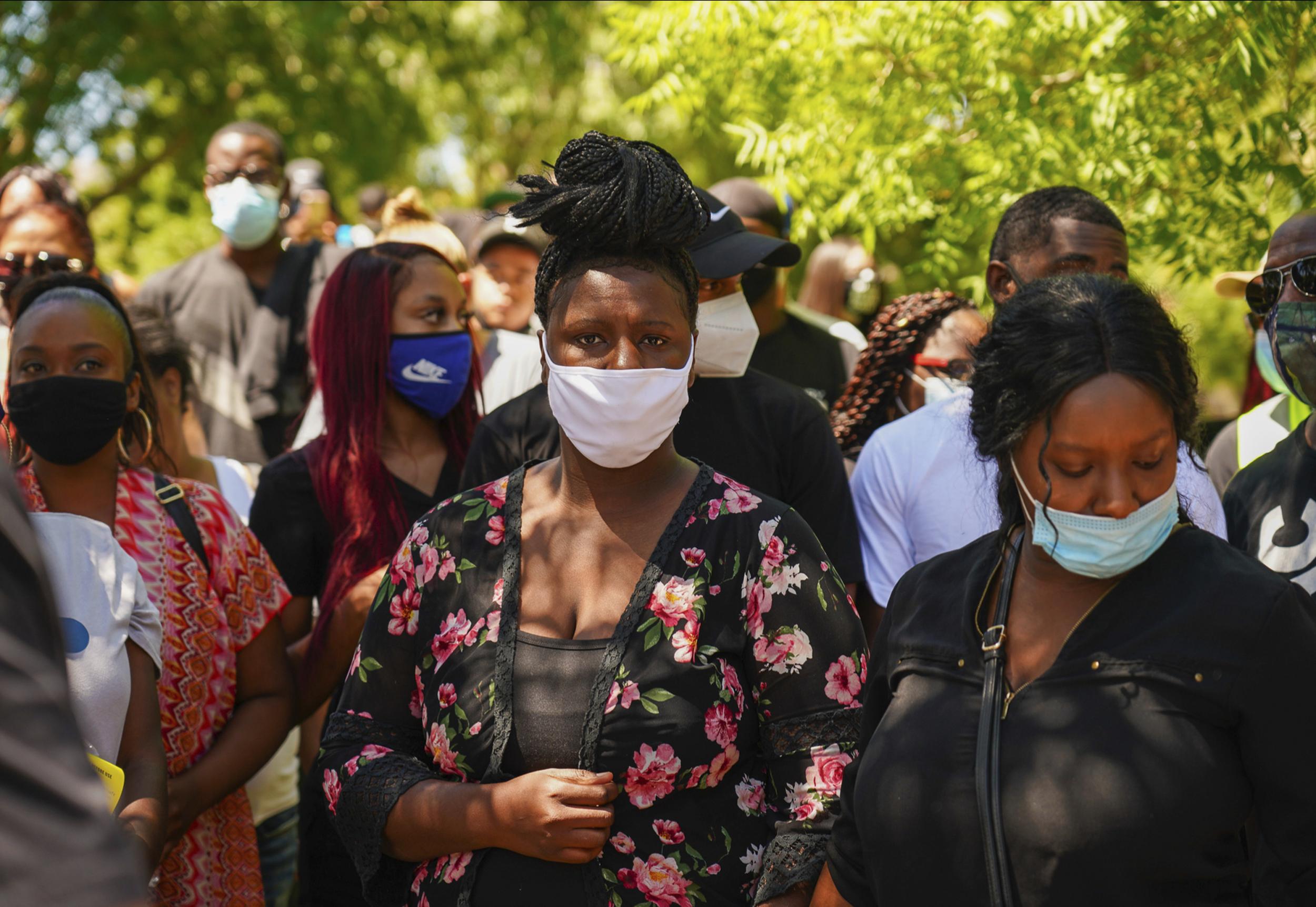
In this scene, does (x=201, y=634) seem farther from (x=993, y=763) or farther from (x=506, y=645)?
(x=993, y=763)

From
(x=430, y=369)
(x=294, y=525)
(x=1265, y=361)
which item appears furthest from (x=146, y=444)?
(x=1265, y=361)

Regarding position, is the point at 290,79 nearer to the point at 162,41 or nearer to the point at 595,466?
the point at 162,41

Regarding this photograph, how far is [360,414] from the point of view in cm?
462

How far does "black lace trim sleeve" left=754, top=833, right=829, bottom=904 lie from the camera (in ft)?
9.31

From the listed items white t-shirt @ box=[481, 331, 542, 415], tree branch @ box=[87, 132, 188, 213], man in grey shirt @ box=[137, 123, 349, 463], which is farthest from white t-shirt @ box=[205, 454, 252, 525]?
tree branch @ box=[87, 132, 188, 213]

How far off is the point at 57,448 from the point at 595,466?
1.55 metres

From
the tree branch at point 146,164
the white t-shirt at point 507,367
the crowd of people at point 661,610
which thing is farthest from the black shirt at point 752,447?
the tree branch at point 146,164

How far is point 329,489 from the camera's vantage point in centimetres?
445

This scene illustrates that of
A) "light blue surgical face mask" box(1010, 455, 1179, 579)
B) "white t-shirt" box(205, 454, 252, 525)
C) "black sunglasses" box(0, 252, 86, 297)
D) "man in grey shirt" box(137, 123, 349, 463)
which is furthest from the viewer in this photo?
"man in grey shirt" box(137, 123, 349, 463)

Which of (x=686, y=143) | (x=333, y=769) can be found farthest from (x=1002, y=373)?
Result: (x=686, y=143)

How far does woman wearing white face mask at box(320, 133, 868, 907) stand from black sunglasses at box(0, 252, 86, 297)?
2912 mm

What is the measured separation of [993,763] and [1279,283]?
2254 mm

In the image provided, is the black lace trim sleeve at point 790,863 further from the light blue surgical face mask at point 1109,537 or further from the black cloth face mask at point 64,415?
the black cloth face mask at point 64,415

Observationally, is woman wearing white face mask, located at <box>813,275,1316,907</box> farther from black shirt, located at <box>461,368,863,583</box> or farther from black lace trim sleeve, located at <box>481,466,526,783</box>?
black shirt, located at <box>461,368,863,583</box>
